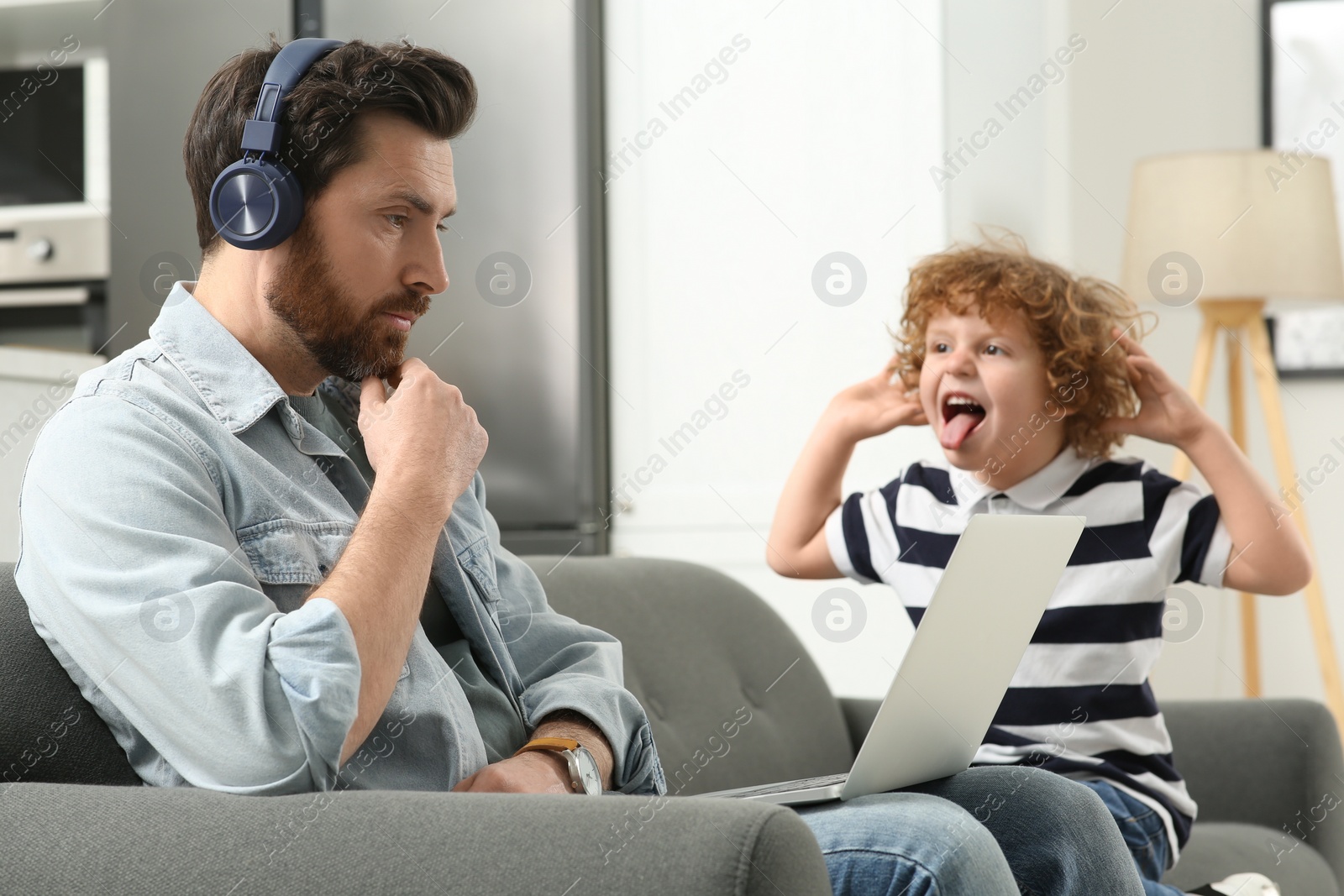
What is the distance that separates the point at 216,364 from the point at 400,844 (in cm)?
47

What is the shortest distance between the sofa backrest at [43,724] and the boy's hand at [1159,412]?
1.16 metres

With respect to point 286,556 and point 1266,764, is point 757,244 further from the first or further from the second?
point 286,556

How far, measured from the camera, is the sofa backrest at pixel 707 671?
1596mm

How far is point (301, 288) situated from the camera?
3.50ft

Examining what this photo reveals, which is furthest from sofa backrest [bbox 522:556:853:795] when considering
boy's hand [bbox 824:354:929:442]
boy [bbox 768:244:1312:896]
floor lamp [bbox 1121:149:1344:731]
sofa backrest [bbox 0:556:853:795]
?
floor lamp [bbox 1121:149:1344:731]

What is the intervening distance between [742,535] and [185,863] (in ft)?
7.09

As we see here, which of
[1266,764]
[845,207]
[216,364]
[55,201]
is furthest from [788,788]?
[55,201]

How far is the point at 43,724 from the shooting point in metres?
0.91

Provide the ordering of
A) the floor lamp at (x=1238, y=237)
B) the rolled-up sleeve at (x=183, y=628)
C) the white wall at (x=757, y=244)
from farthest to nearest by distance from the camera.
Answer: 1. the white wall at (x=757, y=244)
2. the floor lamp at (x=1238, y=237)
3. the rolled-up sleeve at (x=183, y=628)

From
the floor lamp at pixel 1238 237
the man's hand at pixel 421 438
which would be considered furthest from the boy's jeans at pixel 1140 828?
the floor lamp at pixel 1238 237

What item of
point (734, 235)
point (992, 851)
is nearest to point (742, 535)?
point (734, 235)

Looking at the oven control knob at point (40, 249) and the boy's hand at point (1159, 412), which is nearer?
the boy's hand at point (1159, 412)

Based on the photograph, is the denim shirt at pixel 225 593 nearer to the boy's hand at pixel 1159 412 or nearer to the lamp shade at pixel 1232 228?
the boy's hand at pixel 1159 412

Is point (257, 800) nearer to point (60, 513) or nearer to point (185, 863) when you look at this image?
point (185, 863)
